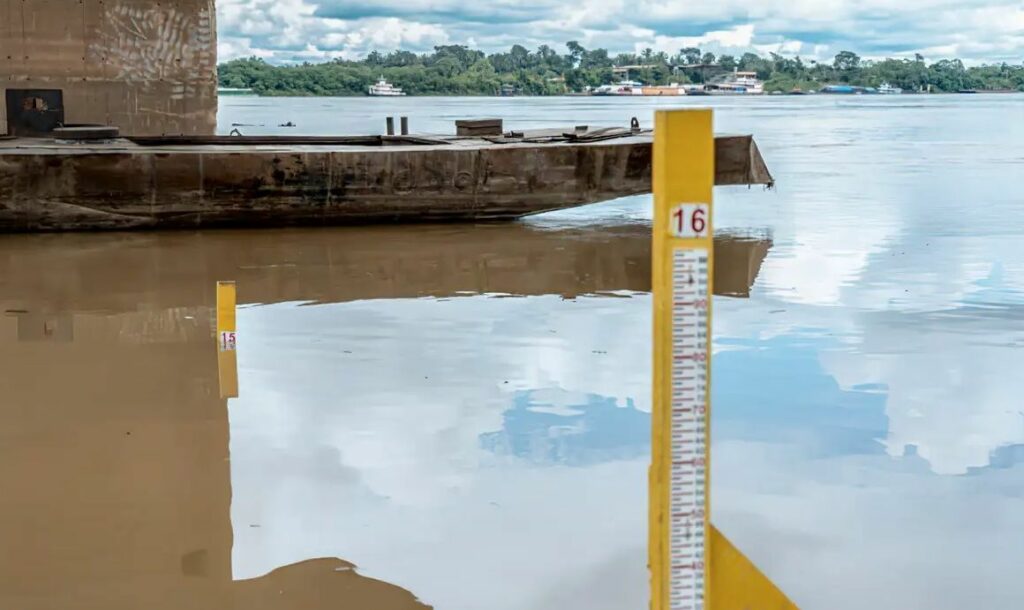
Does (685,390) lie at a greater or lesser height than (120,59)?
lesser

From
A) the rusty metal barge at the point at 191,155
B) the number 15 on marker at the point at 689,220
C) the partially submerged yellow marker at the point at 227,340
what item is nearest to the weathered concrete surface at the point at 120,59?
the rusty metal barge at the point at 191,155

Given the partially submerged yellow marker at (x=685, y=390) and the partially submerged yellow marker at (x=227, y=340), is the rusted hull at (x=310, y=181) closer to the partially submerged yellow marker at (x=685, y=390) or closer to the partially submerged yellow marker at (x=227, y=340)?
the partially submerged yellow marker at (x=227, y=340)

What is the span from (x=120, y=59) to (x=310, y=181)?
505cm

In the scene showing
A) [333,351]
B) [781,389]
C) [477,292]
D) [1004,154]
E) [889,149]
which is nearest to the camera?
[781,389]

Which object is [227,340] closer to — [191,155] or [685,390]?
[685,390]

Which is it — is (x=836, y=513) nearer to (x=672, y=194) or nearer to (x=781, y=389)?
(x=781, y=389)

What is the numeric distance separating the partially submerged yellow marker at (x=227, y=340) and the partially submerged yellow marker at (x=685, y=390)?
18.3 feet

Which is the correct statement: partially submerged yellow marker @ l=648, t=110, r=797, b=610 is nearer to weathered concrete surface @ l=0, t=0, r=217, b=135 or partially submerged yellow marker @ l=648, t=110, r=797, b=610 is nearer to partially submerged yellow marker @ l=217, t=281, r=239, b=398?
partially submerged yellow marker @ l=217, t=281, r=239, b=398

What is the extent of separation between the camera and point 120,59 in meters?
21.1

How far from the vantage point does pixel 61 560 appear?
223 inches

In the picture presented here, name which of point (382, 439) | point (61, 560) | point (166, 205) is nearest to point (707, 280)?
point (61, 560)

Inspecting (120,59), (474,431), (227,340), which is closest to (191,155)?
(120,59)

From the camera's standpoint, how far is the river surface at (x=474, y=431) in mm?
5613

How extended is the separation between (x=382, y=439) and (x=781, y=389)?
2951 millimetres
